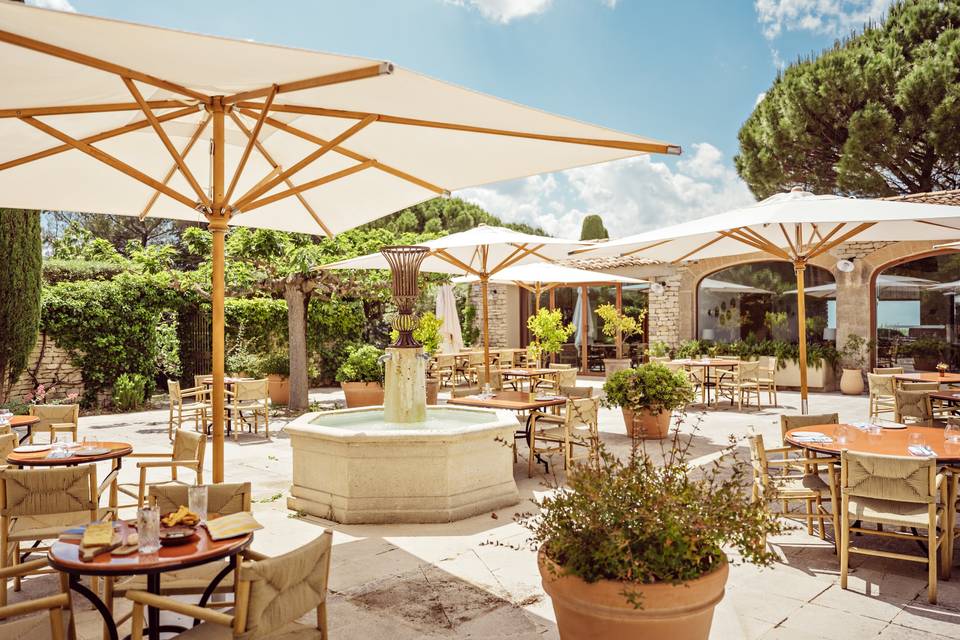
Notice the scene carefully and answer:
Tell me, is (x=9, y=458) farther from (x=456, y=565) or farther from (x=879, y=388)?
(x=879, y=388)

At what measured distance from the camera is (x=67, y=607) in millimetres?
2479

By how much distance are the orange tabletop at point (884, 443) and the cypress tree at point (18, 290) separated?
10.3 meters

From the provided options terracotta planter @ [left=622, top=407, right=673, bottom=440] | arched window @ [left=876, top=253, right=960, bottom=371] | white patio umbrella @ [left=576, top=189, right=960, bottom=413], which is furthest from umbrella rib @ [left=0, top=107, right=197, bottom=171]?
arched window @ [left=876, top=253, right=960, bottom=371]

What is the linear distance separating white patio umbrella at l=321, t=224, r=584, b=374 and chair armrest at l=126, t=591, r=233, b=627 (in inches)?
256

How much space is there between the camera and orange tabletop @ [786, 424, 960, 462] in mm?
4109

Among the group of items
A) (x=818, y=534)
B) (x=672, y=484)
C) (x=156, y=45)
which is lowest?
(x=818, y=534)

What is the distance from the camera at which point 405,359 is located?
579 centimetres

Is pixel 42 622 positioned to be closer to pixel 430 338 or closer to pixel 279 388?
pixel 430 338

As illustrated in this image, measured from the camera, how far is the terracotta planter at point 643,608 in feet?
7.46

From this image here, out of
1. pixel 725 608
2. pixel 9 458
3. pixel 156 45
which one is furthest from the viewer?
pixel 9 458

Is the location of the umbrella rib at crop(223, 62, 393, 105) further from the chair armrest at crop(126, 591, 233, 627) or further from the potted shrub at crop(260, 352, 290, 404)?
the potted shrub at crop(260, 352, 290, 404)

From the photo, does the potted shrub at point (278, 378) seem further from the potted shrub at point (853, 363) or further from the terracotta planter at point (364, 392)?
the potted shrub at point (853, 363)

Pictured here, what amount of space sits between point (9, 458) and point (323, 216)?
2.94 metres

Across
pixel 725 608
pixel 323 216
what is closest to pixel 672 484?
pixel 725 608
